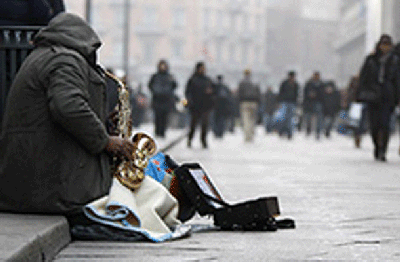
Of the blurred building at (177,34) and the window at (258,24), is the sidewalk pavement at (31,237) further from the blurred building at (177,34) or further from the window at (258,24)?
the window at (258,24)

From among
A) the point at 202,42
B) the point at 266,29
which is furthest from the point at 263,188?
the point at 266,29

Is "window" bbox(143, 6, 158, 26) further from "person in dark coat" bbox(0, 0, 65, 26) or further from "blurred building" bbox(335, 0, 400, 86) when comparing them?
"person in dark coat" bbox(0, 0, 65, 26)

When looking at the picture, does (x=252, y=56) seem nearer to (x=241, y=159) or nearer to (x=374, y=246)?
(x=241, y=159)

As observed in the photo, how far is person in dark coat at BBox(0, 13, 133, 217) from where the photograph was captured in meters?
6.79

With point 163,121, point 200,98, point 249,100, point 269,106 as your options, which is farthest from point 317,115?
point 269,106

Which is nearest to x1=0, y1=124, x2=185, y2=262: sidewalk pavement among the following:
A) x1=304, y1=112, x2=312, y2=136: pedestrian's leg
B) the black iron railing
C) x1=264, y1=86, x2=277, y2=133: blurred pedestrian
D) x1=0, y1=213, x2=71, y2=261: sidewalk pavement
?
x1=0, y1=213, x2=71, y2=261: sidewalk pavement

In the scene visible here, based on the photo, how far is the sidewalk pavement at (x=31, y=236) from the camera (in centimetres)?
555

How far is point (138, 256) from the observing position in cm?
642

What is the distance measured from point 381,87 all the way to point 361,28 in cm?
6642

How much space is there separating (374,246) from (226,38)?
11363 cm

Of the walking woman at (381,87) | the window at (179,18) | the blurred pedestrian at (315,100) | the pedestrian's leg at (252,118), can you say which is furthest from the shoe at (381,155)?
the window at (179,18)

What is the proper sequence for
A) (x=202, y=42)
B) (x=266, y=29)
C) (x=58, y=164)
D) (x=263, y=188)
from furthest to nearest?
1. (x=266, y=29)
2. (x=202, y=42)
3. (x=263, y=188)
4. (x=58, y=164)

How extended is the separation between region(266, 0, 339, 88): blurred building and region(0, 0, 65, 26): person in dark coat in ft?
410

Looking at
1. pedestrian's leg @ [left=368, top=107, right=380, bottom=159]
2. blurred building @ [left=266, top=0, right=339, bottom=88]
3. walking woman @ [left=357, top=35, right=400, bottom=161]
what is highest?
walking woman @ [left=357, top=35, right=400, bottom=161]
